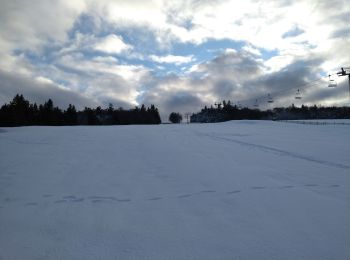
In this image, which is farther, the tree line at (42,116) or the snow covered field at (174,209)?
the tree line at (42,116)

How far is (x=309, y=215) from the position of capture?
6883mm

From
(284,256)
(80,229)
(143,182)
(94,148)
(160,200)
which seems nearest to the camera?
(284,256)

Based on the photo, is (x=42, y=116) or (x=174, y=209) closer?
(x=174, y=209)

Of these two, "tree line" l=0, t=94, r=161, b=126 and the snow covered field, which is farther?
"tree line" l=0, t=94, r=161, b=126

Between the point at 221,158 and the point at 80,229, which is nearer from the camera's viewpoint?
the point at 80,229

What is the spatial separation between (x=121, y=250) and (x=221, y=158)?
32.2 ft

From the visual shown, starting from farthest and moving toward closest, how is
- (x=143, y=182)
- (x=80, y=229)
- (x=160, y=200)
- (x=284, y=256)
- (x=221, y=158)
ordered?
(x=221, y=158)
(x=143, y=182)
(x=160, y=200)
(x=80, y=229)
(x=284, y=256)

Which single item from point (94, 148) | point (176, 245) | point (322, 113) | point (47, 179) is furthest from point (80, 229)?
point (322, 113)

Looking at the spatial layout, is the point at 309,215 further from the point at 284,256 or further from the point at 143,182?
the point at 143,182

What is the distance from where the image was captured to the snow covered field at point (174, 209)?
5.43 m

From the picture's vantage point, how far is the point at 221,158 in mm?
14586

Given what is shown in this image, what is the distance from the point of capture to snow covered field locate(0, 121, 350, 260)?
543 centimetres

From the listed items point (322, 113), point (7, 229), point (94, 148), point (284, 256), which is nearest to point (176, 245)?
point (284, 256)

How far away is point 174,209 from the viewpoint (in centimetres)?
740
